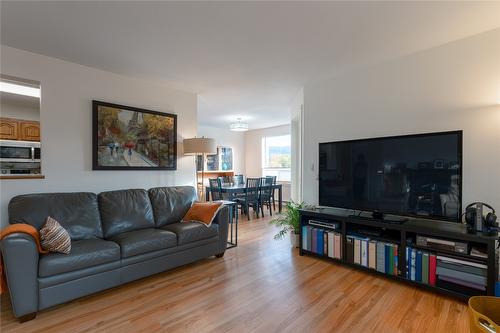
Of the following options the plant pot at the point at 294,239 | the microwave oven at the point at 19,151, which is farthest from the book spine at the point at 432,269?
the microwave oven at the point at 19,151

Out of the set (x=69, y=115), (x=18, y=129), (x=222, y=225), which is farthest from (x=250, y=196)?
(x=18, y=129)

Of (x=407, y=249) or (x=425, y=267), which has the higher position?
(x=407, y=249)

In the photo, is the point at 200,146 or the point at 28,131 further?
the point at 28,131

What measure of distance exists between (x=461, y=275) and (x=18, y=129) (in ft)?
20.8

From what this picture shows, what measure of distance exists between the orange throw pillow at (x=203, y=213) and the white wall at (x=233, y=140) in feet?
14.0

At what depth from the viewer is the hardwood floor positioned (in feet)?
5.88

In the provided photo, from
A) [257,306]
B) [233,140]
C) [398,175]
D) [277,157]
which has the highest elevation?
[233,140]

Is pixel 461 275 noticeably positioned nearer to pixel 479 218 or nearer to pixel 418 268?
pixel 418 268

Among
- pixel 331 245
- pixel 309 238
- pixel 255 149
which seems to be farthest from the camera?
pixel 255 149

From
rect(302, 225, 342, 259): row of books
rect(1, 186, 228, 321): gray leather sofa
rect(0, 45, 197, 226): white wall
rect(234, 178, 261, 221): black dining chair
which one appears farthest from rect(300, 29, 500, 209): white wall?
rect(0, 45, 197, 226): white wall

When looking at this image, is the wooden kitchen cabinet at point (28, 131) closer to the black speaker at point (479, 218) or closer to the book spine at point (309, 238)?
the book spine at point (309, 238)

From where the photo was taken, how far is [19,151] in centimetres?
410

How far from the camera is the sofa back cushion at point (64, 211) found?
228cm

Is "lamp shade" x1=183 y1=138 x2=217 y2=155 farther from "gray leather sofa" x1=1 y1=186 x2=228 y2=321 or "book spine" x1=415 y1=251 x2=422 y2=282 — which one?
"book spine" x1=415 y1=251 x2=422 y2=282
